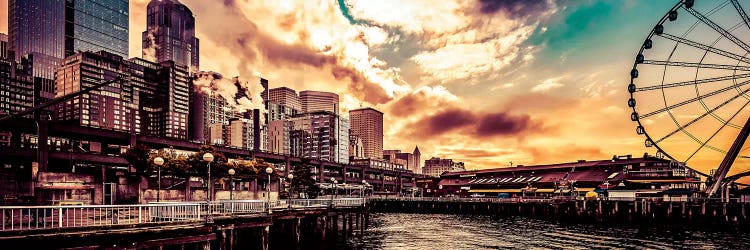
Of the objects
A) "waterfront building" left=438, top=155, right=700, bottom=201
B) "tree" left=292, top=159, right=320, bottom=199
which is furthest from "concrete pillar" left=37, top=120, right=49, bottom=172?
"waterfront building" left=438, top=155, right=700, bottom=201

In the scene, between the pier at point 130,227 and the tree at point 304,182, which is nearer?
the pier at point 130,227

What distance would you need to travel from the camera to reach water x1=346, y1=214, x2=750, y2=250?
161ft

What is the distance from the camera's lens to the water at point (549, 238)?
4900 cm

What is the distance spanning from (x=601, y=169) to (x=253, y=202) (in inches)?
3745

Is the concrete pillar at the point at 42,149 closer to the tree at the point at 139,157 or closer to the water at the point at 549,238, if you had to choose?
the tree at the point at 139,157

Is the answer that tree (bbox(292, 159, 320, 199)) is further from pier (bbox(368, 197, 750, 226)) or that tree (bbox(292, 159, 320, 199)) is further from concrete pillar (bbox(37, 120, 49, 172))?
concrete pillar (bbox(37, 120, 49, 172))

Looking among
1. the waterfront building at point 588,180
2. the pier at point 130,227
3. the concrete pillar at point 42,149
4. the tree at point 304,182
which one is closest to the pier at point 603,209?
the waterfront building at point 588,180

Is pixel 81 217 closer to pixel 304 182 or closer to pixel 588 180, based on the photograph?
pixel 304 182

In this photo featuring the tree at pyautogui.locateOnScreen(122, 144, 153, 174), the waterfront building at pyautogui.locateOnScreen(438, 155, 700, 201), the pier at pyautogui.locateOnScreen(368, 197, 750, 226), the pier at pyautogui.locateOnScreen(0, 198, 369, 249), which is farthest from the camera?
the waterfront building at pyautogui.locateOnScreen(438, 155, 700, 201)

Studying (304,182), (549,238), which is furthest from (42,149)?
(549,238)

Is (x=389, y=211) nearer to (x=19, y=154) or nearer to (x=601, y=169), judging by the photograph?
(x=601, y=169)

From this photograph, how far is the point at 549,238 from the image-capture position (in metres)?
55.7

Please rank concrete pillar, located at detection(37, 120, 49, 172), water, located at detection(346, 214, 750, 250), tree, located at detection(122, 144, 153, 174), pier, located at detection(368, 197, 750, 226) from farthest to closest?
concrete pillar, located at detection(37, 120, 49, 172)
pier, located at detection(368, 197, 750, 226)
tree, located at detection(122, 144, 153, 174)
water, located at detection(346, 214, 750, 250)

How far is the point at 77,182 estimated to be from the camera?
48.7 m
